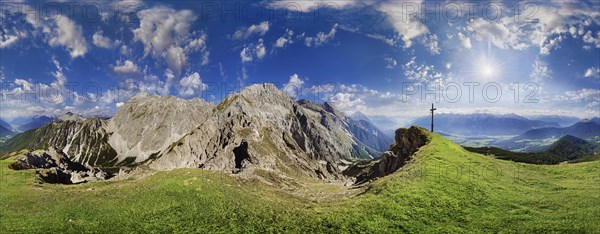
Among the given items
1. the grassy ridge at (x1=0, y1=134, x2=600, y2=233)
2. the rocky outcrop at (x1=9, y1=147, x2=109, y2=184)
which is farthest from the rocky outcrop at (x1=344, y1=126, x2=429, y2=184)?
the rocky outcrop at (x1=9, y1=147, x2=109, y2=184)

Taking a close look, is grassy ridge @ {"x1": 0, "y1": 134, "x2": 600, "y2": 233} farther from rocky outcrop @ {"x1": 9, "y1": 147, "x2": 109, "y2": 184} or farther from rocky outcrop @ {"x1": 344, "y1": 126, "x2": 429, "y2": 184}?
rocky outcrop @ {"x1": 344, "y1": 126, "x2": 429, "y2": 184}

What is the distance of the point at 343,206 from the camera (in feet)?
120

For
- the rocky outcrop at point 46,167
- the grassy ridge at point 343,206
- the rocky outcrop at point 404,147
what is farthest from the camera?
the rocky outcrop at point 404,147

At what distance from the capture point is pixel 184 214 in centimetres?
3481

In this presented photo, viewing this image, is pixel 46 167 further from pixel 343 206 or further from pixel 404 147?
pixel 404 147

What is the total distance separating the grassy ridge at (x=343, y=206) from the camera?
100 feet

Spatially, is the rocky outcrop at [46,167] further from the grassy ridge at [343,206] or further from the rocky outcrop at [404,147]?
the rocky outcrop at [404,147]

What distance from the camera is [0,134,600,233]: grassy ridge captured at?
1204 inches

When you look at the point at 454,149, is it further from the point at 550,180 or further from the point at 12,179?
the point at 12,179

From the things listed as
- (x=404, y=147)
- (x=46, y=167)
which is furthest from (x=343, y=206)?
(x=46, y=167)

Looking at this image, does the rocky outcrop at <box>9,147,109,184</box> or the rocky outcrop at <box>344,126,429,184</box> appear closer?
the rocky outcrop at <box>9,147,109,184</box>

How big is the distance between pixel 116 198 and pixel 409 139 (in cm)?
6854

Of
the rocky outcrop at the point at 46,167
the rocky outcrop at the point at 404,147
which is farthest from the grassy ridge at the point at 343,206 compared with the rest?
the rocky outcrop at the point at 404,147

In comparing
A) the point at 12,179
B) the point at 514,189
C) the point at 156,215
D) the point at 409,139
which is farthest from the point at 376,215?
the point at 409,139
